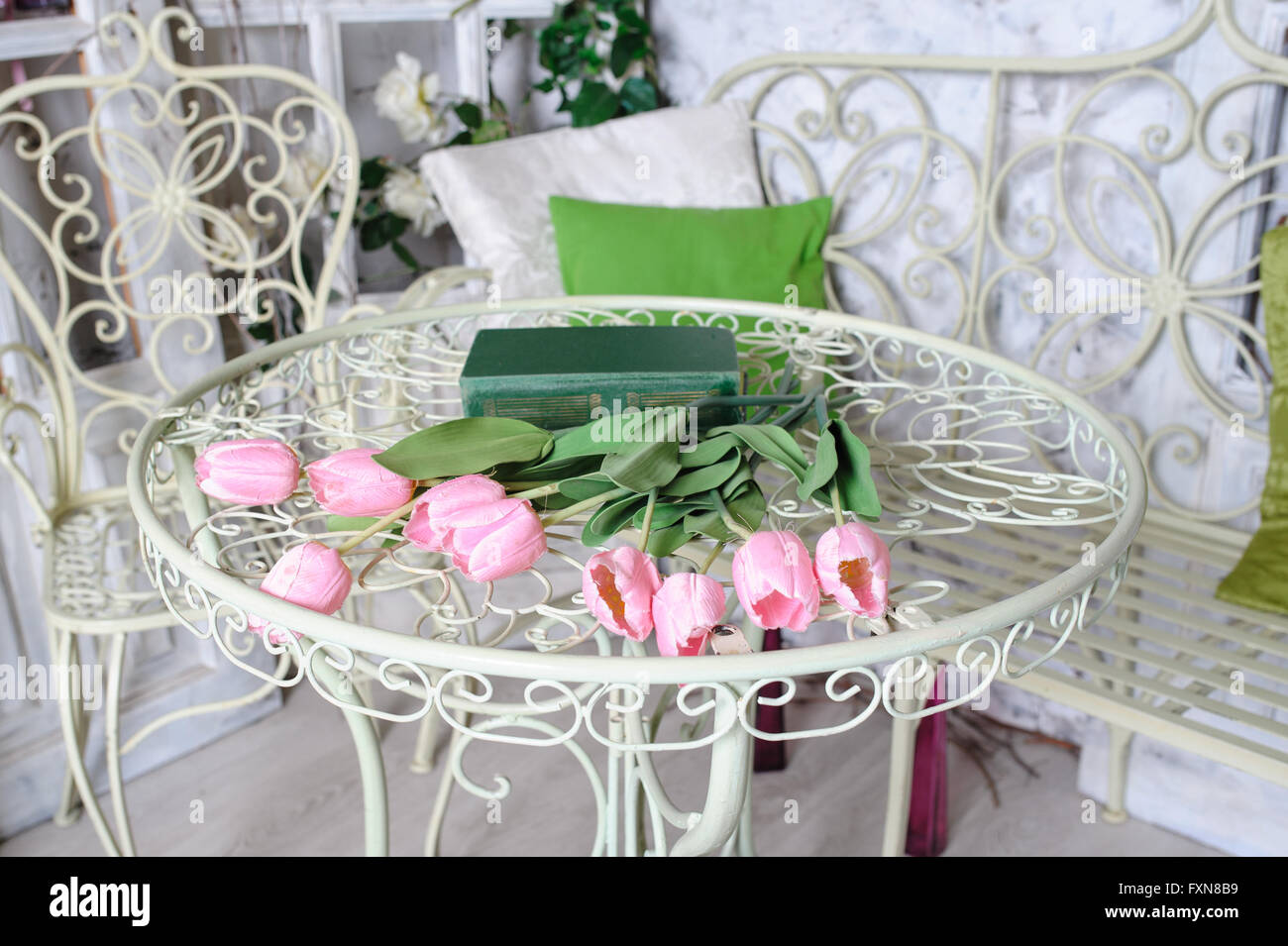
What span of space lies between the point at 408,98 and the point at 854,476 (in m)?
1.37

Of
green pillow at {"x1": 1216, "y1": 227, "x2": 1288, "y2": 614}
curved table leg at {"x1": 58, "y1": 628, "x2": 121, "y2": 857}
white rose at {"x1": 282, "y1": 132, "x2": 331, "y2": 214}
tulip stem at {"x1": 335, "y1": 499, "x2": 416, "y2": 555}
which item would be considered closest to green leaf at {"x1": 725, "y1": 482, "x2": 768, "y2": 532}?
tulip stem at {"x1": 335, "y1": 499, "x2": 416, "y2": 555}

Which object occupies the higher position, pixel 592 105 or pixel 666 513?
pixel 592 105

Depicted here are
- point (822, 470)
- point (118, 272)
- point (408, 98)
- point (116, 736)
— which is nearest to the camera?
point (822, 470)

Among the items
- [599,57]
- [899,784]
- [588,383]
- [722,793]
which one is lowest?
[899,784]

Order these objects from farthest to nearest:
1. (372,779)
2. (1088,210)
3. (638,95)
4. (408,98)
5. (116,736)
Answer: (638,95), (408,98), (1088,210), (116,736), (372,779)

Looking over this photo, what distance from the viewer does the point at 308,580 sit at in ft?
2.42

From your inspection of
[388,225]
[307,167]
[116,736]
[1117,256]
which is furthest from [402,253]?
[1117,256]

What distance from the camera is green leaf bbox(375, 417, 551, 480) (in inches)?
32.1

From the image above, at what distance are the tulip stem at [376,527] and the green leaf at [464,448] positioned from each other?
25mm

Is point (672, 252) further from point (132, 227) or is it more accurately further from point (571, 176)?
point (132, 227)

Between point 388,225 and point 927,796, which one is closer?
point 927,796

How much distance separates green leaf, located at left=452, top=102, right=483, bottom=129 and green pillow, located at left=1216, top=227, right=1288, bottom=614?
1245mm

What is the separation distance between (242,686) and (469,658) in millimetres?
1429

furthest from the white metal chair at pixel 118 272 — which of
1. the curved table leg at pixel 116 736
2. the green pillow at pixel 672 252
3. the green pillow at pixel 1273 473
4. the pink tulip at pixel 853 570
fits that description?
the green pillow at pixel 1273 473
